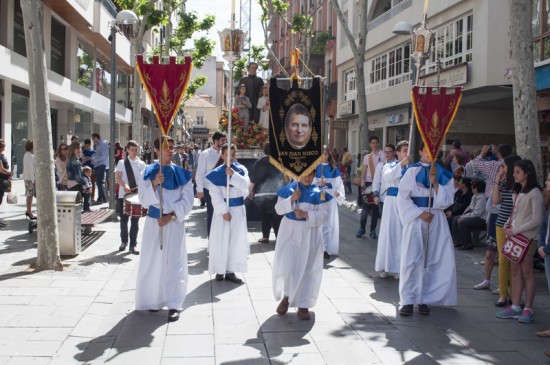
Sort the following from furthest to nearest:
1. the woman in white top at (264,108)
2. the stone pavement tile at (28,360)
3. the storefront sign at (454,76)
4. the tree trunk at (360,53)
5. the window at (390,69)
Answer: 1. the window at (390,69)
2. the storefront sign at (454,76)
3. the tree trunk at (360,53)
4. the woman in white top at (264,108)
5. the stone pavement tile at (28,360)

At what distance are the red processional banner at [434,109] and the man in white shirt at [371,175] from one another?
4.64 m

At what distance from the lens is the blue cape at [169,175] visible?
6770 millimetres

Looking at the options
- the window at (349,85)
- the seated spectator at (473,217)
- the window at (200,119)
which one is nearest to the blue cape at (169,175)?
the seated spectator at (473,217)

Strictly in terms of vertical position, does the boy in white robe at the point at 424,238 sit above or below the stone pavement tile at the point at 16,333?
above

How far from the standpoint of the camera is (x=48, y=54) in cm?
2308

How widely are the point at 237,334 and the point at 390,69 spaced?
23281 mm

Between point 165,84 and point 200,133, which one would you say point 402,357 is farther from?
point 200,133

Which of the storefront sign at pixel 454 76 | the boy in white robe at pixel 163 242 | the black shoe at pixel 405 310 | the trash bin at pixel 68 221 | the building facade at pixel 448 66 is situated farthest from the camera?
the storefront sign at pixel 454 76

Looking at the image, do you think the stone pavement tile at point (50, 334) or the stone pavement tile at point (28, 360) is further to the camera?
the stone pavement tile at point (50, 334)

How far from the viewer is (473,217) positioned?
455 inches

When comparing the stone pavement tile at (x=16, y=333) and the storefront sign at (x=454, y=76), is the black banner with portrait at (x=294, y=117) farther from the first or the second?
the storefront sign at (x=454, y=76)

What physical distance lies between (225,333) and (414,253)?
2446 mm

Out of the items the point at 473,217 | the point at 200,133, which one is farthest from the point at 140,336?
the point at 200,133

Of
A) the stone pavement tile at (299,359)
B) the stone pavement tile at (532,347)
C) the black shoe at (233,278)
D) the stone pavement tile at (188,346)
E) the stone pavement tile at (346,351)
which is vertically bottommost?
the stone pavement tile at (532,347)
